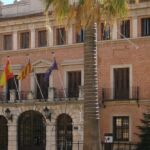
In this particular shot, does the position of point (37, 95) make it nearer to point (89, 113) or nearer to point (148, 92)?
point (148, 92)

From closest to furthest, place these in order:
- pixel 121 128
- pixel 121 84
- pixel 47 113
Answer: pixel 121 128 < pixel 121 84 < pixel 47 113

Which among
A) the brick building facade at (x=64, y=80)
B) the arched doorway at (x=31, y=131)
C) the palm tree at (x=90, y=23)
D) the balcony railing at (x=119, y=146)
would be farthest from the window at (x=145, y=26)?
the palm tree at (x=90, y=23)

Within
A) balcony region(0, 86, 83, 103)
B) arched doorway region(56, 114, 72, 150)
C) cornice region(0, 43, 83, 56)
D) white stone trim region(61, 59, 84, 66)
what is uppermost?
cornice region(0, 43, 83, 56)

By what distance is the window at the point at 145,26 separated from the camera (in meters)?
41.6

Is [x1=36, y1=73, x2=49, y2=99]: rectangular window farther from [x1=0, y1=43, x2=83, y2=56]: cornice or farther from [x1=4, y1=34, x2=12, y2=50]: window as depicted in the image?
[x1=4, y1=34, x2=12, y2=50]: window

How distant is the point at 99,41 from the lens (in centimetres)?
4375

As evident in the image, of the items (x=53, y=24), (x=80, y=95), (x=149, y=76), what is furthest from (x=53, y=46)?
(x=149, y=76)

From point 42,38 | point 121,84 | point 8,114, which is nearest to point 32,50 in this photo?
point 42,38

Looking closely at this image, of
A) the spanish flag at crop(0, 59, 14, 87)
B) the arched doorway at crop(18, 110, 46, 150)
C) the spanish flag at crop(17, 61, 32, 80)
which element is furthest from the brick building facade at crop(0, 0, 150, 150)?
the spanish flag at crop(17, 61, 32, 80)

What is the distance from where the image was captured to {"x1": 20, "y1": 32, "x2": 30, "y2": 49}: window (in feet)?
158

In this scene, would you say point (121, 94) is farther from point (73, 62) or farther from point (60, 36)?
point (60, 36)

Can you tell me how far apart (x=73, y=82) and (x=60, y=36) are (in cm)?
385

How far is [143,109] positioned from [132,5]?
733 centimetres

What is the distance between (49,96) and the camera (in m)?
44.8
